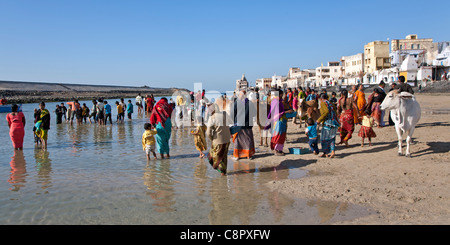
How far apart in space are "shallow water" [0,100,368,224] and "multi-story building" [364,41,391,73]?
65.6m

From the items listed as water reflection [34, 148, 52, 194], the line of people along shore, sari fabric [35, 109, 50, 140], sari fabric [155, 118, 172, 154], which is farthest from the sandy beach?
sari fabric [35, 109, 50, 140]

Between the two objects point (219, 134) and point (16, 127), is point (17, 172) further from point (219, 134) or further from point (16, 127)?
point (219, 134)

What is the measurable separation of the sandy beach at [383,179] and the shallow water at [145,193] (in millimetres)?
319

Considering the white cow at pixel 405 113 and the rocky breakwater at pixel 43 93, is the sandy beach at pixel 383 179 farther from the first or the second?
the rocky breakwater at pixel 43 93

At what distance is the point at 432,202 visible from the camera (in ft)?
16.2

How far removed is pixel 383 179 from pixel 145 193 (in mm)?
4352

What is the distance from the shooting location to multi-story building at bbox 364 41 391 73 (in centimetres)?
6712

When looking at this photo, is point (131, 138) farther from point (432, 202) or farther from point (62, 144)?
point (432, 202)

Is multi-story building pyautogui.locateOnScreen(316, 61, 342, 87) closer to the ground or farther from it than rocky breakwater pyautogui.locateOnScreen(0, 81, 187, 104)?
farther from it

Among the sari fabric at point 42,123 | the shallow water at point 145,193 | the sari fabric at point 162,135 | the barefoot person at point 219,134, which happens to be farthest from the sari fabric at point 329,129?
the sari fabric at point 42,123

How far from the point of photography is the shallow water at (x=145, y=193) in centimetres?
486

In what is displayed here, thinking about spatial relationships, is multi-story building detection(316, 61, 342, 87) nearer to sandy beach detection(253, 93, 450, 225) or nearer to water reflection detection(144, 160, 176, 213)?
sandy beach detection(253, 93, 450, 225)

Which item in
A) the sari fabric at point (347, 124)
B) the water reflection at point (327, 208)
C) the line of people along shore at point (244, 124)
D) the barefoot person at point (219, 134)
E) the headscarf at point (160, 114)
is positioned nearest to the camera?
the water reflection at point (327, 208)
